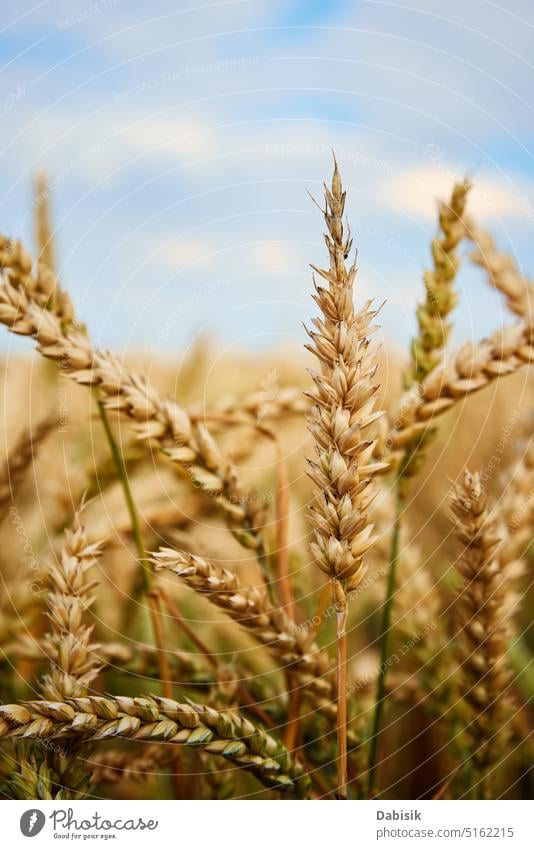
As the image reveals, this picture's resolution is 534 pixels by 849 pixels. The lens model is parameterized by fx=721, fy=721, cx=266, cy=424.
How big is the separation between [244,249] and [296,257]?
0.20 feet

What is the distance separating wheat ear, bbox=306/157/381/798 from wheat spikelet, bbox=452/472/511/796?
0.43 ft

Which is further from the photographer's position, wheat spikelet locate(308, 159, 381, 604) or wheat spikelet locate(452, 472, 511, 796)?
wheat spikelet locate(452, 472, 511, 796)

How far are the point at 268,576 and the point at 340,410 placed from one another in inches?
8.1

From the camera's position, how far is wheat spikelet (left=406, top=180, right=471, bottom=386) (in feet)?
2.03

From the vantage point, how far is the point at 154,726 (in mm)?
472

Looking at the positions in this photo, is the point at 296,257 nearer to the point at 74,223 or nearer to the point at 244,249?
the point at 244,249

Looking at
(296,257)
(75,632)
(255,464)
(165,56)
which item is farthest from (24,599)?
(165,56)

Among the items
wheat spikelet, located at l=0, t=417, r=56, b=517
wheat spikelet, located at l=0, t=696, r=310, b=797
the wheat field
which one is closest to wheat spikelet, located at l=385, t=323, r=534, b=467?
the wheat field

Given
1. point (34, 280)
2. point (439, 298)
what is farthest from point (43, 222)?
point (439, 298)

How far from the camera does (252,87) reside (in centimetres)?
81
